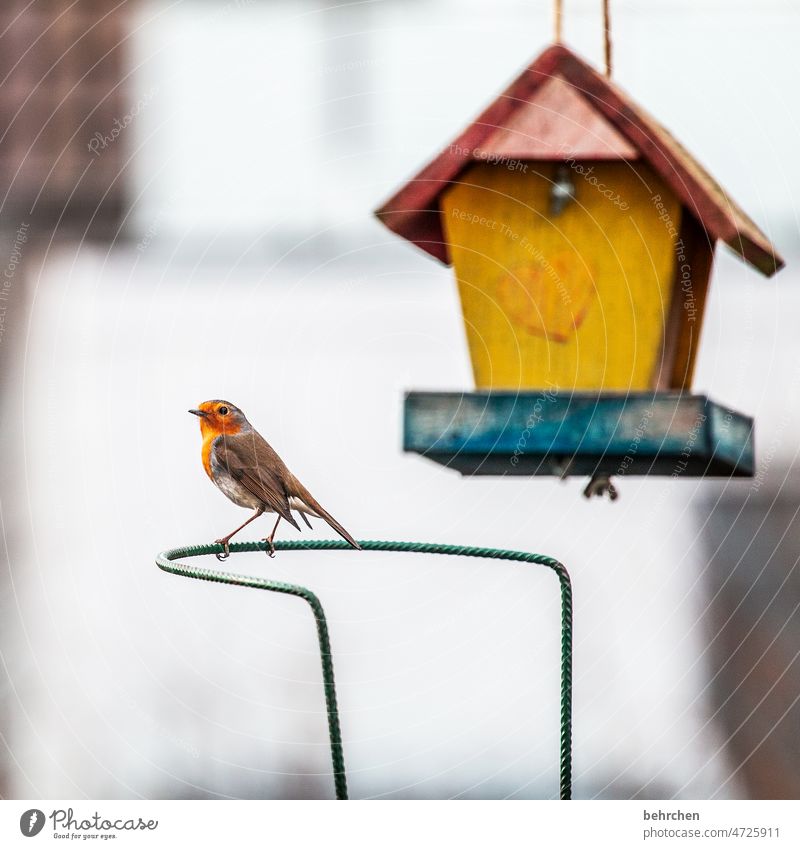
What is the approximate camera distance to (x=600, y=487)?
0.80 m

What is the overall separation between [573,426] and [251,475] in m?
0.21

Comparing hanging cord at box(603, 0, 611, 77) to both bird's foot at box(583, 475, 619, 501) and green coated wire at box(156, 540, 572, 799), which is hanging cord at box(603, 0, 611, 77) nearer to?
bird's foot at box(583, 475, 619, 501)

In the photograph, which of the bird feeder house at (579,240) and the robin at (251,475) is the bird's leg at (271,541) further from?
the bird feeder house at (579,240)

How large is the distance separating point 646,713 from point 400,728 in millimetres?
388

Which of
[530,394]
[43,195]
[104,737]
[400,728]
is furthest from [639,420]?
[43,195]

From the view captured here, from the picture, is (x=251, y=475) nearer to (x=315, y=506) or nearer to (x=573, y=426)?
(x=315, y=506)

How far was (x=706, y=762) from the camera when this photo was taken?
1577 millimetres

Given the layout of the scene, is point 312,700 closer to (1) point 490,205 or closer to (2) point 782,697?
(2) point 782,697

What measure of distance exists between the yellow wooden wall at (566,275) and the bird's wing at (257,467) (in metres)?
0.15

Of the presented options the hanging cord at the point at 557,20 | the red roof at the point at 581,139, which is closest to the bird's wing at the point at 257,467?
the red roof at the point at 581,139

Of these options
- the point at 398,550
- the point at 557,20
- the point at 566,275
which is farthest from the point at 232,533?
the point at 557,20
